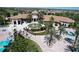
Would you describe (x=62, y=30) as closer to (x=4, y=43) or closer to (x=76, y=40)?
(x=76, y=40)

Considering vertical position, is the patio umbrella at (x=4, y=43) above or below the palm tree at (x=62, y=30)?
below

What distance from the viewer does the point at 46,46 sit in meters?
2.08

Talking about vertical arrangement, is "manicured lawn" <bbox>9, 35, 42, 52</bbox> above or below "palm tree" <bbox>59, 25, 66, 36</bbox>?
below

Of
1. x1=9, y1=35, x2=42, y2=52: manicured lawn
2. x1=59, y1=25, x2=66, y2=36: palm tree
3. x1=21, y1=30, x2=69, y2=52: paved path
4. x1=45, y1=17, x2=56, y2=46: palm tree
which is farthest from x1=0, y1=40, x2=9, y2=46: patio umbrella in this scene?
x1=59, y1=25, x2=66, y2=36: palm tree

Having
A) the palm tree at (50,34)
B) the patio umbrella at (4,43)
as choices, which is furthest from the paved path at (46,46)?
the patio umbrella at (4,43)

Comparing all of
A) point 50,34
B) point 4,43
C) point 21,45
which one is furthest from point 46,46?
point 4,43

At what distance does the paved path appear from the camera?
81.8 inches

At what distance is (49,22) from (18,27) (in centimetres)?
28

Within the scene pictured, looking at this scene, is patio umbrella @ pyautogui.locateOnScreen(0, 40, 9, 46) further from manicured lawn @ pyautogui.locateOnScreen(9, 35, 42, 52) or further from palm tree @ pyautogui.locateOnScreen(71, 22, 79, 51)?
palm tree @ pyautogui.locateOnScreen(71, 22, 79, 51)

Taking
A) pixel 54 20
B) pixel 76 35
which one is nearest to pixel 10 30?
pixel 54 20

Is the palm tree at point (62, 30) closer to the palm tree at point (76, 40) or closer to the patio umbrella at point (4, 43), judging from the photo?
the palm tree at point (76, 40)

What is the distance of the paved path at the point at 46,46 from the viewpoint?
208 cm

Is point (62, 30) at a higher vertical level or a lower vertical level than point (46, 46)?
higher
